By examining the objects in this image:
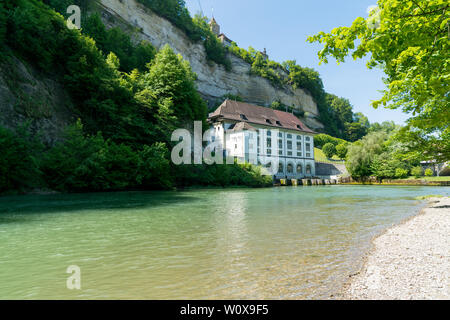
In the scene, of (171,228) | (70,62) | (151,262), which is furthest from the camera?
(70,62)

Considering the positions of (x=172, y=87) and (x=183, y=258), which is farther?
(x=172, y=87)

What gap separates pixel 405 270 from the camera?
4.01m

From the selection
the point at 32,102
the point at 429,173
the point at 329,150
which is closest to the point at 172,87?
the point at 32,102

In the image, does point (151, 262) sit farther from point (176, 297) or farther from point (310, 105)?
point (310, 105)

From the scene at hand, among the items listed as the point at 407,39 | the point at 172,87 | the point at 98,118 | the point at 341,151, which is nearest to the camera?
the point at 407,39

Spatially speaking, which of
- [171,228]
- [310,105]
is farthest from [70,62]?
[310,105]

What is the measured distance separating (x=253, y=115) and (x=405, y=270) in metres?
58.0

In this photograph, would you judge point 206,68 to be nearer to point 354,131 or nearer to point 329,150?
point 329,150

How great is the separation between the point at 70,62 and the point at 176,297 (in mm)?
31278

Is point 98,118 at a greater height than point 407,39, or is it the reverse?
point 98,118

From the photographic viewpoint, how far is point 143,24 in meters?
59.0

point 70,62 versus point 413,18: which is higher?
point 70,62

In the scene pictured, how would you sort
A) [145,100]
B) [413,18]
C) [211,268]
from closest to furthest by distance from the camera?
[413,18]
[211,268]
[145,100]

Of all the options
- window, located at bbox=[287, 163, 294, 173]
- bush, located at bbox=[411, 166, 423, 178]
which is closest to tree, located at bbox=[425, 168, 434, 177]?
bush, located at bbox=[411, 166, 423, 178]
